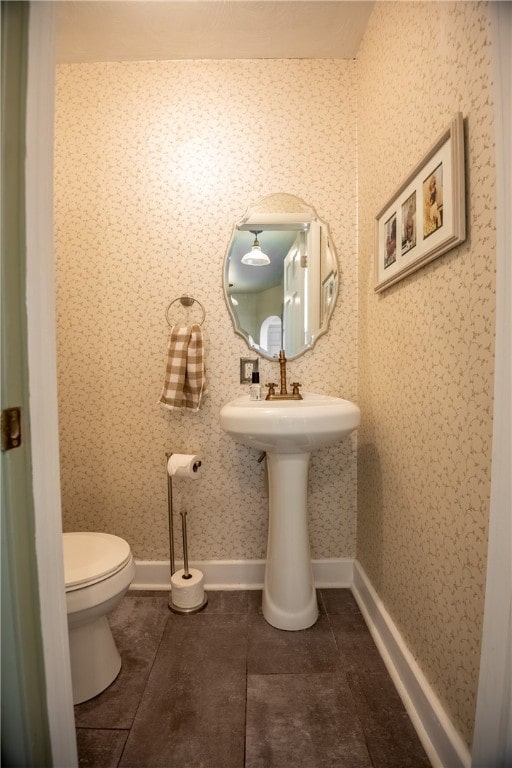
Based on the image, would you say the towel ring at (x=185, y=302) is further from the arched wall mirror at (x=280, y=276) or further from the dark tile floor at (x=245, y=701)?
the dark tile floor at (x=245, y=701)

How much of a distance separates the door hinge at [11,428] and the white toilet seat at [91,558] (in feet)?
1.90

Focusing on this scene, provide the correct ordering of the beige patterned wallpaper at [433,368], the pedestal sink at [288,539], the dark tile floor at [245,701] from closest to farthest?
the beige patterned wallpaper at [433,368], the dark tile floor at [245,701], the pedestal sink at [288,539]

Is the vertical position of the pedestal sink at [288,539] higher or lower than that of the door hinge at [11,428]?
lower

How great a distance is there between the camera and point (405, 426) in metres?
1.08

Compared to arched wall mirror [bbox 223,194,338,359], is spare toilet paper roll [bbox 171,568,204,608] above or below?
below

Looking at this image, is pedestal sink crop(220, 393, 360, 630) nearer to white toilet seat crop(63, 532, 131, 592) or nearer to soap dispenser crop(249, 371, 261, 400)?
soap dispenser crop(249, 371, 261, 400)

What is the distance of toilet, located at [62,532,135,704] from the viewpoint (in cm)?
94

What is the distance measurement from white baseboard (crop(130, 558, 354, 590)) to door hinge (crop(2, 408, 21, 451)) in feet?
4.15

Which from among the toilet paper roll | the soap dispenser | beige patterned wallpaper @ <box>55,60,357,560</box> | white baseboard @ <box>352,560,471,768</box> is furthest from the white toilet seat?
white baseboard @ <box>352,560,471,768</box>

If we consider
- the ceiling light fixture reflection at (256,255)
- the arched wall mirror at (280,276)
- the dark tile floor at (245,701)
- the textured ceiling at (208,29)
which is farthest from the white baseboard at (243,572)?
the textured ceiling at (208,29)

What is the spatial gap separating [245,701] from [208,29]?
237 centimetres

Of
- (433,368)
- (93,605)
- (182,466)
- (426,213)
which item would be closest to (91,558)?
(93,605)

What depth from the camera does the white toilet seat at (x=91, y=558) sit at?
947 mm

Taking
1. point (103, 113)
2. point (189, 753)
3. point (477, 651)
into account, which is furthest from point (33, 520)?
point (103, 113)
